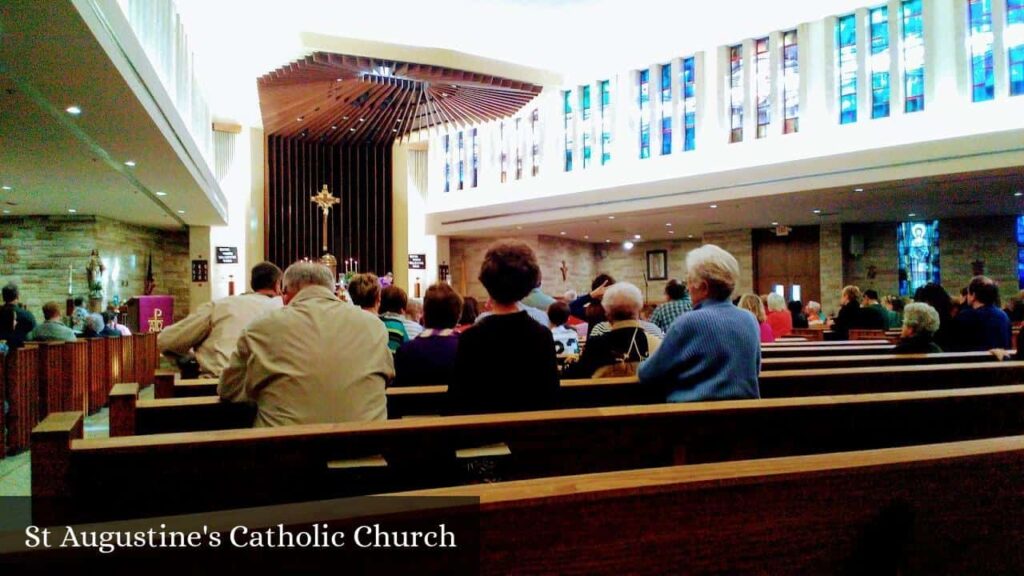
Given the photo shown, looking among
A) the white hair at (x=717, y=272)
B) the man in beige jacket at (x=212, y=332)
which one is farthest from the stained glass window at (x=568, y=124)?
the white hair at (x=717, y=272)

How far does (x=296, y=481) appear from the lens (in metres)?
1.52

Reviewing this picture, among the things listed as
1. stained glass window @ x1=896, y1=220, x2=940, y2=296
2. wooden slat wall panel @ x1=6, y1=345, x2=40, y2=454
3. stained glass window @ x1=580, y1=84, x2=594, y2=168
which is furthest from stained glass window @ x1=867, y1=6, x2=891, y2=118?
wooden slat wall panel @ x1=6, y1=345, x2=40, y2=454

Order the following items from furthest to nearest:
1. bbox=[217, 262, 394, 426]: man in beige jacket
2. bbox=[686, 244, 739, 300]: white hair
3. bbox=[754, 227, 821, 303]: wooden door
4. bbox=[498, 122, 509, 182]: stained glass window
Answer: bbox=[498, 122, 509, 182]: stained glass window < bbox=[754, 227, 821, 303]: wooden door < bbox=[686, 244, 739, 300]: white hair < bbox=[217, 262, 394, 426]: man in beige jacket

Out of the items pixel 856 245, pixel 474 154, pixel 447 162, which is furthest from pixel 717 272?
pixel 447 162

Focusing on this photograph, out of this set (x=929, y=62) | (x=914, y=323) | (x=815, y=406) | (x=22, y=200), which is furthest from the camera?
(x=22, y=200)

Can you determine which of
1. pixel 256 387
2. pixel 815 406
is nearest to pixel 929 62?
pixel 815 406

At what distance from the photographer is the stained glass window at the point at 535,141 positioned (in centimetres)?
1561

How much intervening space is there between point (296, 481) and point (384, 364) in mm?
632

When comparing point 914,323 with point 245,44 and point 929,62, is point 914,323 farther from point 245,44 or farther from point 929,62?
point 245,44

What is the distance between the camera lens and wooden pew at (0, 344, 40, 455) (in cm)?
465

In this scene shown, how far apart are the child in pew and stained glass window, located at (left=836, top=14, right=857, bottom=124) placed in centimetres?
1089

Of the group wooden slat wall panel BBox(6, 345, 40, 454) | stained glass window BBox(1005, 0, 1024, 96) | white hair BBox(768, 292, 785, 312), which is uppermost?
stained glass window BBox(1005, 0, 1024, 96)

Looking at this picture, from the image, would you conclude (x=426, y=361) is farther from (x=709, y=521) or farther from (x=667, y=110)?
(x=667, y=110)

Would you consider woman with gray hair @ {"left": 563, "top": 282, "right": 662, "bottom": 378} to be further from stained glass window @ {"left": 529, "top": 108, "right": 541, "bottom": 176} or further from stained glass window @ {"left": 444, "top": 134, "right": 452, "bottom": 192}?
stained glass window @ {"left": 444, "top": 134, "right": 452, "bottom": 192}
